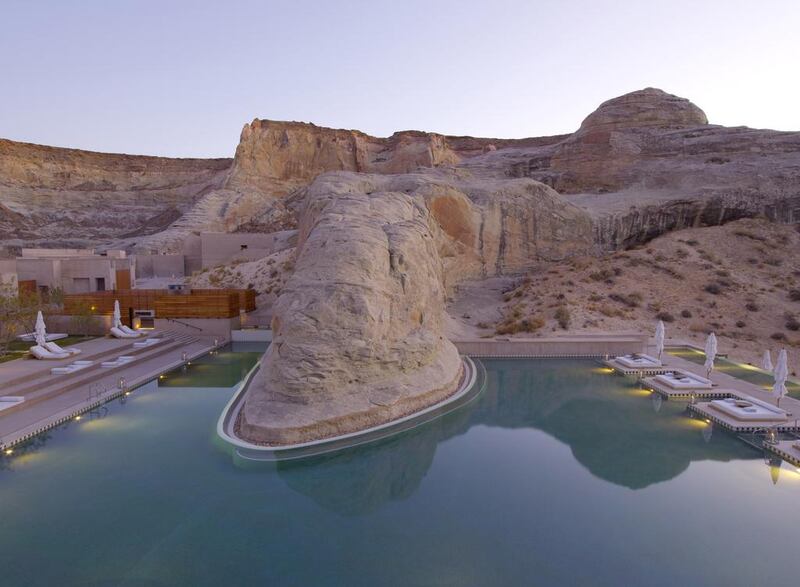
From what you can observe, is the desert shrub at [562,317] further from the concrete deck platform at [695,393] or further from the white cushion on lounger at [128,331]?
the white cushion on lounger at [128,331]

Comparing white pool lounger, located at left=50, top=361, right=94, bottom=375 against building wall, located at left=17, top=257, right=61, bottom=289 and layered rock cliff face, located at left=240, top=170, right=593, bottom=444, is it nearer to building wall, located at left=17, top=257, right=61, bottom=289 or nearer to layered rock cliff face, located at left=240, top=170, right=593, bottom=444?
layered rock cliff face, located at left=240, top=170, right=593, bottom=444

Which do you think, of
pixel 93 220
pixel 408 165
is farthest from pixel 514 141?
pixel 93 220

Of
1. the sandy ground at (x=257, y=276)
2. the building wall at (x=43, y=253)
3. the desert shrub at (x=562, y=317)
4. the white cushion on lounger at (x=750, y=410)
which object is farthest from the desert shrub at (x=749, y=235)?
the building wall at (x=43, y=253)

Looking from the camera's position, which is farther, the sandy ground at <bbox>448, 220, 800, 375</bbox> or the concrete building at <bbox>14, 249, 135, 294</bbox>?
the concrete building at <bbox>14, 249, 135, 294</bbox>

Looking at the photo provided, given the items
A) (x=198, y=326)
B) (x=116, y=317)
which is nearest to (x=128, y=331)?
(x=116, y=317)

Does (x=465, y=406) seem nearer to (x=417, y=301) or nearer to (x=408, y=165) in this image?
(x=417, y=301)

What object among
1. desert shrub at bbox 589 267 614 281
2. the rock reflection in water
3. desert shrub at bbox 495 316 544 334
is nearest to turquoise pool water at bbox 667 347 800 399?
the rock reflection in water
